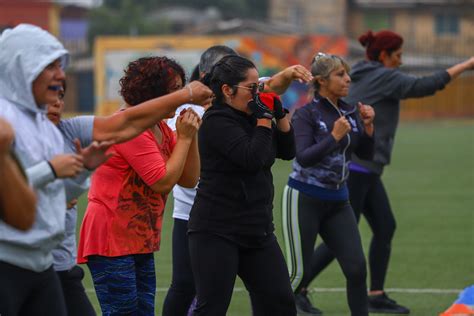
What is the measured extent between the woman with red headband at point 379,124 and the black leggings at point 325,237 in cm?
117

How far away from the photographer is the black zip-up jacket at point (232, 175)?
19.5 feet

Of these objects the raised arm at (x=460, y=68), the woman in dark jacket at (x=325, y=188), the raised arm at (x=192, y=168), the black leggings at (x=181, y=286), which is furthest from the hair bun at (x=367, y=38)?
the raised arm at (x=192, y=168)

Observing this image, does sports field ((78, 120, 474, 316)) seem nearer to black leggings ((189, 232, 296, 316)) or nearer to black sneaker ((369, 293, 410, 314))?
black sneaker ((369, 293, 410, 314))

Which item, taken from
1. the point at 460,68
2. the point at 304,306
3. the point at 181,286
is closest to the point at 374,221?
the point at 304,306

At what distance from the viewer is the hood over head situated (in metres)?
4.51

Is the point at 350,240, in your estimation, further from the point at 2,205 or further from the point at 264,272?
the point at 2,205

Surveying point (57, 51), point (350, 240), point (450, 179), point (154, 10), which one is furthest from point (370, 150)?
point (154, 10)

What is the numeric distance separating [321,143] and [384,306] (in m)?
2.08

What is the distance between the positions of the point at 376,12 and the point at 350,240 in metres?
78.8

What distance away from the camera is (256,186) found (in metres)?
6.08

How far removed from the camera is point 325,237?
7762 millimetres

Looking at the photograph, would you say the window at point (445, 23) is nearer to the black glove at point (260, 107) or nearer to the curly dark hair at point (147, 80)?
the black glove at point (260, 107)

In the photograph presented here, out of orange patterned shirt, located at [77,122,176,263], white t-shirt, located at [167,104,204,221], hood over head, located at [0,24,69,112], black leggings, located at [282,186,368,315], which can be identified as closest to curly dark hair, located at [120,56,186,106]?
orange patterned shirt, located at [77,122,176,263]

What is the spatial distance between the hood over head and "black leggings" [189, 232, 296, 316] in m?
1.73
